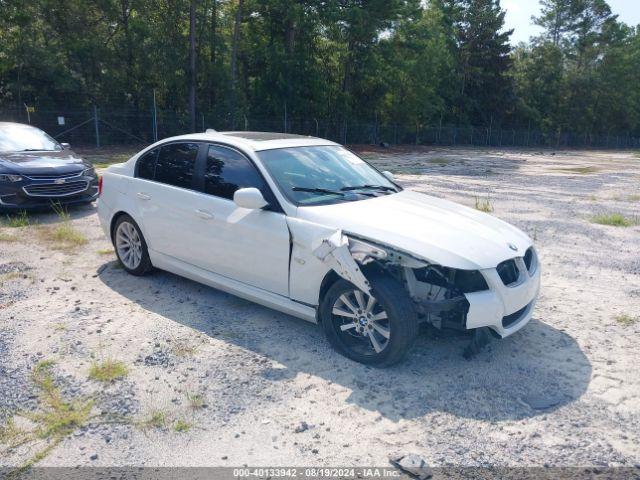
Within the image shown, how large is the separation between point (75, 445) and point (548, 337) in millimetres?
3735

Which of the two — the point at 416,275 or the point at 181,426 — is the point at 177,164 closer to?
the point at 416,275

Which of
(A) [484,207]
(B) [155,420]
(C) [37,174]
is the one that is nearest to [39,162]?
(C) [37,174]

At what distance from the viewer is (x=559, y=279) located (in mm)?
6191

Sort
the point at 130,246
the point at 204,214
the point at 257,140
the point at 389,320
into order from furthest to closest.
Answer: the point at 130,246
the point at 257,140
the point at 204,214
the point at 389,320

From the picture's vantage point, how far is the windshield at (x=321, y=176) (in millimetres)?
4684

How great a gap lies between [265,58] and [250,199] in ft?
110

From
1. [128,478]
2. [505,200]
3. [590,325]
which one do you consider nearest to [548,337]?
[590,325]

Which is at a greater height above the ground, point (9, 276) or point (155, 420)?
point (9, 276)

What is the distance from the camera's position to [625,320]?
16.4 feet

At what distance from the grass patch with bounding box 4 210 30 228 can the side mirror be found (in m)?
5.47

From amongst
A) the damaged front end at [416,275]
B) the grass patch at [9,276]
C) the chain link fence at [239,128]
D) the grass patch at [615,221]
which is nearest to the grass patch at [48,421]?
the damaged front end at [416,275]

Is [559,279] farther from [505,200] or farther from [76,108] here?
[76,108]

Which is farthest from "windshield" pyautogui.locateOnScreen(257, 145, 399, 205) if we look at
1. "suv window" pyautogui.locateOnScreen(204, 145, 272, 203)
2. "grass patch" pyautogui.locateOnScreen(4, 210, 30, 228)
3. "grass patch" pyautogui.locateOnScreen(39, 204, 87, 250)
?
"grass patch" pyautogui.locateOnScreen(4, 210, 30, 228)

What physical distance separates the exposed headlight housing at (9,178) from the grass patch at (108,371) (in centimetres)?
591
